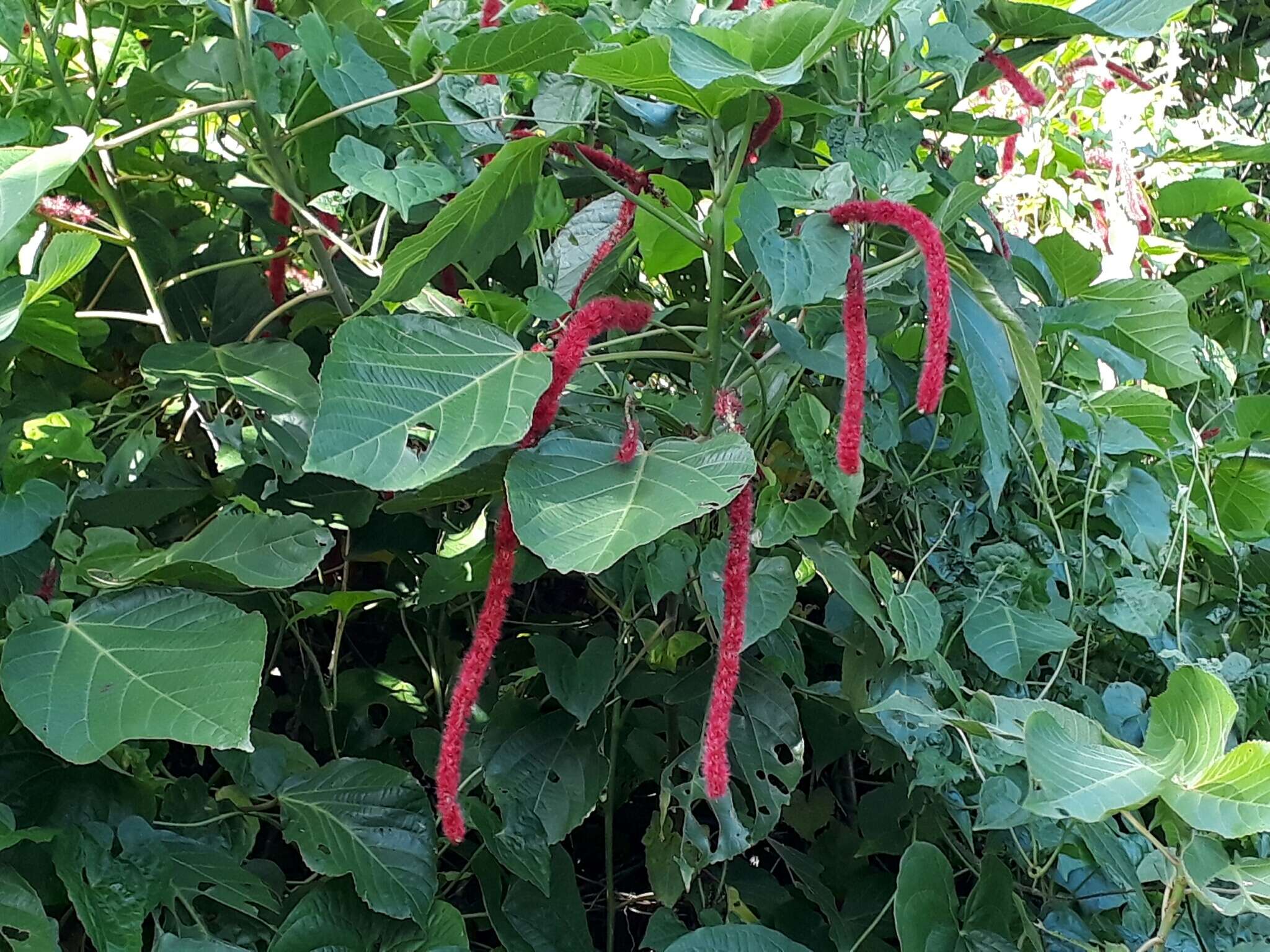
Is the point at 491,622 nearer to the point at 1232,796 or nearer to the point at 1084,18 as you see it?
the point at 1232,796

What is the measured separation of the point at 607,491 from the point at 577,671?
0.27m

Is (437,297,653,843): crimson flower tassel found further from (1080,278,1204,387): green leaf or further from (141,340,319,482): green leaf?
(1080,278,1204,387): green leaf

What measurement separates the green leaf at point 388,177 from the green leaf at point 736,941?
51cm

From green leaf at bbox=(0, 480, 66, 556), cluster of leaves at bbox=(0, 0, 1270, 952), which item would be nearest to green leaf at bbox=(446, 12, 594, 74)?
cluster of leaves at bbox=(0, 0, 1270, 952)

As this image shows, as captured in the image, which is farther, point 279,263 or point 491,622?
point 279,263

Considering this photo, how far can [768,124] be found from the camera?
64 centimetres

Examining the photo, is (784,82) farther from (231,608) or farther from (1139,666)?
(1139,666)

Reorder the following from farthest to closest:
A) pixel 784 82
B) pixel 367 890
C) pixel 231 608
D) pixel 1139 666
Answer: pixel 1139 666
pixel 367 890
pixel 231 608
pixel 784 82

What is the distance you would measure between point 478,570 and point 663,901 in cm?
29

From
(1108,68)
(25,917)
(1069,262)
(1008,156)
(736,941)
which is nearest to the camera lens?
(25,917)

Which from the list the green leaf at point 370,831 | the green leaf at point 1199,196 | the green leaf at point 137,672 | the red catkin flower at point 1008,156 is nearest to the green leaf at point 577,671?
the green leaf at point 370,831

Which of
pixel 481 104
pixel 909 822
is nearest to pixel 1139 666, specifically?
pixel 909 822

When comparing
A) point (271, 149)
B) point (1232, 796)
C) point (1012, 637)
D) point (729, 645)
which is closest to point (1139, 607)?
point (1012, 637)

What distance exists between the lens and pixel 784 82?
53 cm
